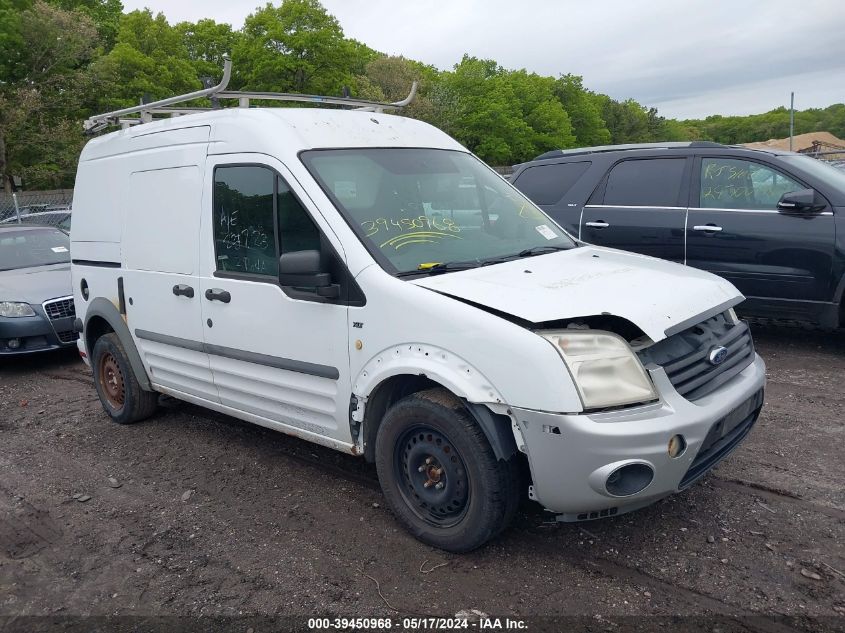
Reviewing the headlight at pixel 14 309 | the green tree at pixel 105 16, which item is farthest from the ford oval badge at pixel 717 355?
the green tree at pixel 105 16

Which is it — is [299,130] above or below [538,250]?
above

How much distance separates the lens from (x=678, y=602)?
118 inches

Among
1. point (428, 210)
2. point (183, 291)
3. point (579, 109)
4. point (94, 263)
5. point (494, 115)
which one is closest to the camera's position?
point (428, 210)

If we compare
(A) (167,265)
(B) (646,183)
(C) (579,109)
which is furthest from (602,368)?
(C) (579,109)

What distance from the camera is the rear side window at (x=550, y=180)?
7832 millimetres

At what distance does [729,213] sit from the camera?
6742mm

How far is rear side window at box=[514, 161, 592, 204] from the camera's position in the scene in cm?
783

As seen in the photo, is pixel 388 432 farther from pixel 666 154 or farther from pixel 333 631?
pixel 666 154

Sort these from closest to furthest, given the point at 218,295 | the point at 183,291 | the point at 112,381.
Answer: the point at 218,295
the point at 183,291
the point at 112,381

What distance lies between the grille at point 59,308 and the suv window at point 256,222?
4298 mm

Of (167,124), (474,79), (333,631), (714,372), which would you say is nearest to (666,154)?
(714,372)

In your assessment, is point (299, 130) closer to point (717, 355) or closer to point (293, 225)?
point (293, 225)

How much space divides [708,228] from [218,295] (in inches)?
188

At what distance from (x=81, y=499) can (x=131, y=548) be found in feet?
2.84
